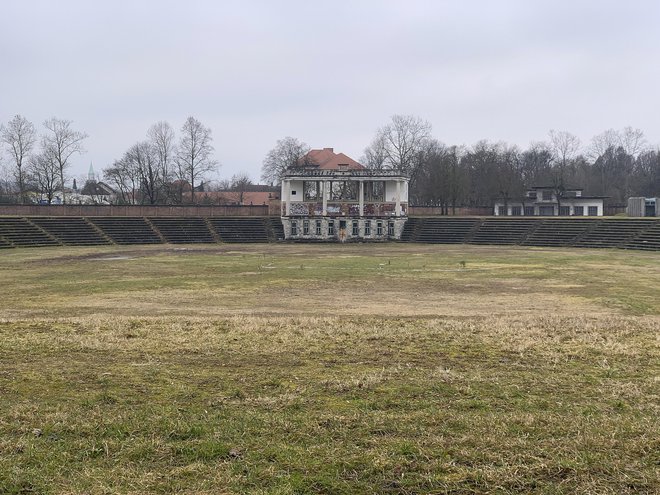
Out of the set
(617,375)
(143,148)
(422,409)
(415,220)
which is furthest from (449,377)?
(143,148)

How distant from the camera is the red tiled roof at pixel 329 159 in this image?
82562mm

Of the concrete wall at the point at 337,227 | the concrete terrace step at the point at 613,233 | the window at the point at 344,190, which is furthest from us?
the window at the point at 344,190

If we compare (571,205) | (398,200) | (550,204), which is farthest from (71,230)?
(571,205)

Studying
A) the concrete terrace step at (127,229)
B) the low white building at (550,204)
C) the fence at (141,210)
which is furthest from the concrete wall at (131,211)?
the low white building at (550,204)

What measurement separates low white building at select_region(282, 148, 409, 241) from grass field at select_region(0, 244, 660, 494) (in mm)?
52123

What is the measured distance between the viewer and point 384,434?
19.6ft

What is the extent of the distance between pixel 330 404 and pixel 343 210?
63.1m

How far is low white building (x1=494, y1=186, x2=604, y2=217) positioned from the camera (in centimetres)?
8144

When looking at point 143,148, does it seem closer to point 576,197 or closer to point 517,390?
point 576,197

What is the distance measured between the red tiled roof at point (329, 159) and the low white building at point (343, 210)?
11637mm

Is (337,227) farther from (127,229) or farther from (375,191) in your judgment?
(127,229)

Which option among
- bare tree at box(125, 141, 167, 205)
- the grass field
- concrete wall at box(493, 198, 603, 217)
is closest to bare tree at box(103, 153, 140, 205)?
bare tree at box(125, 141, 167, 205)

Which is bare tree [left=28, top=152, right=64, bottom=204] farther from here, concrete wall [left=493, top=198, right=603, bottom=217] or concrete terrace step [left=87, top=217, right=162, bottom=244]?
concrete wall [left=493, top=198, right=603, bottom=217]

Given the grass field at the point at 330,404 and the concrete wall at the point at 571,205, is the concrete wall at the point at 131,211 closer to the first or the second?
the concrete wall at the point at 571,205
